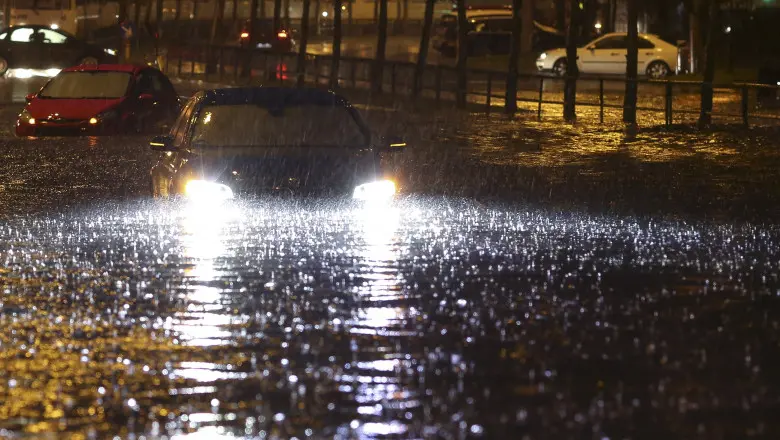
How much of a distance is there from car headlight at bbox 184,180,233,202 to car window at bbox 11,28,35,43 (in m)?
36.0

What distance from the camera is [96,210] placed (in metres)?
16.0

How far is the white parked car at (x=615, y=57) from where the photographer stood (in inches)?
2040

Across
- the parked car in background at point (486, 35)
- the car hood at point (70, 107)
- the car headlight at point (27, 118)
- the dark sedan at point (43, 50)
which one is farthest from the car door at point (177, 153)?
the parked car in background at point (486, 35)

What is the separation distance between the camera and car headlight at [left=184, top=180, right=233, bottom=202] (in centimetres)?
1341

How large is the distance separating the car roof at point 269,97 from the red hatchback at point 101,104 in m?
11.0

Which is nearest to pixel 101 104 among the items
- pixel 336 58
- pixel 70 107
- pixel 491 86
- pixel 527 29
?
pixel 70 107

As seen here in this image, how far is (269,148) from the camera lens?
13805 millimetres

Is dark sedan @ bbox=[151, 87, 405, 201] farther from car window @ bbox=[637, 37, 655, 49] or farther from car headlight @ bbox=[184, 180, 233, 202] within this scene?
car window @ bbox=[637, 37, 655, 49]

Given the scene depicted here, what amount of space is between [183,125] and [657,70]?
39223 millimetres

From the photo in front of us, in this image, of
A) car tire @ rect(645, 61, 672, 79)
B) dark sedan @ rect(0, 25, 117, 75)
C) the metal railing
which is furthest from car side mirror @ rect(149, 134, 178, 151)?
car tire @ rect(645, 61, 672, 79)

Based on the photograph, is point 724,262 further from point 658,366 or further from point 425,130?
point 425,130

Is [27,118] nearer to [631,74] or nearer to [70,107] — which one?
[70,107]

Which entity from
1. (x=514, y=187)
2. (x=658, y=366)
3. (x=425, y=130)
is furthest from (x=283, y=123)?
(x=425, y=130)

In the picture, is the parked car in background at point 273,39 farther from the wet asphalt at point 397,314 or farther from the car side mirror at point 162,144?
the car side mirror at point 162,144
